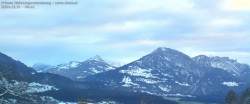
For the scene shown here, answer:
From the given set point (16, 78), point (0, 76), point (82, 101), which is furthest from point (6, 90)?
point (82, 101)

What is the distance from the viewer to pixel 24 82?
30953 mm

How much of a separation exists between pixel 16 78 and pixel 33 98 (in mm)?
2880

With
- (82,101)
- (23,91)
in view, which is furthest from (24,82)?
(82,101)

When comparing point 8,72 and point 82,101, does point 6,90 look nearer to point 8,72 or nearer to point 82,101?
point 8,72

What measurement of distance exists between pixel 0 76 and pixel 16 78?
411cm

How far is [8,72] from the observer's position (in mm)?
30875

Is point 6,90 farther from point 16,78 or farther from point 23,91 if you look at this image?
point 16,78

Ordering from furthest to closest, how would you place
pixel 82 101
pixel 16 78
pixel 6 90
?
pixel 82 101, pixel 16 78, pixel 6 90

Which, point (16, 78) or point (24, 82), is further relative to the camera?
point (16, 78)

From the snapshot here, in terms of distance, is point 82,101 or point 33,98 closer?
point 33,98

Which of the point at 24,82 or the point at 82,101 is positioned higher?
the point at 24,82

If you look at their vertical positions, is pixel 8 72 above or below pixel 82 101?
above

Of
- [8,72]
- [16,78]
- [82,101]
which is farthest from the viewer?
[82,101]

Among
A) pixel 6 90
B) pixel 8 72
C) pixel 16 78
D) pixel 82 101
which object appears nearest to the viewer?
pixel 6 90
